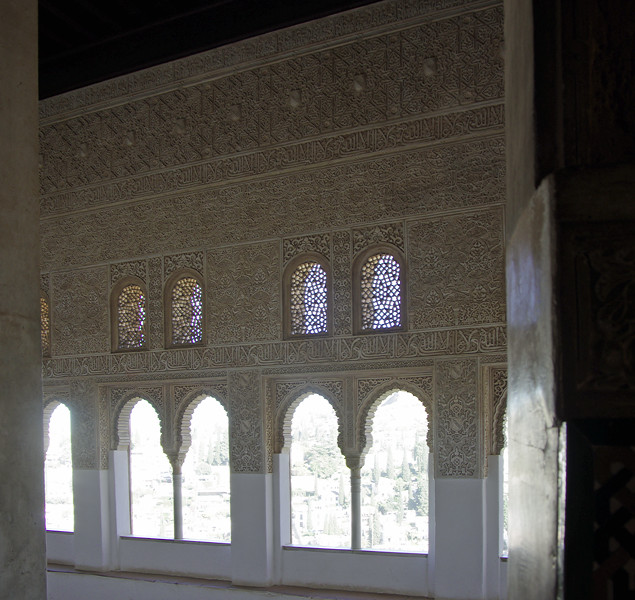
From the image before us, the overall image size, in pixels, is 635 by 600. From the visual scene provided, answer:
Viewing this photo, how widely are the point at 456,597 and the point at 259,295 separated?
9.89 ft

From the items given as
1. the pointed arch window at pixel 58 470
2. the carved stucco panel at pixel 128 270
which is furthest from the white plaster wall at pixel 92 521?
the carved stucco panel at pixel 128 270

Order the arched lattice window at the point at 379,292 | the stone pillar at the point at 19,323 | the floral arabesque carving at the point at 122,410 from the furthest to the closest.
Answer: the floral arabesque carving at the point at 122,410, the arched lattice window at the point at 379,292, the stone pillar at the point at 19,323

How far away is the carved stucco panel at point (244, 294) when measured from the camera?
21.7ft

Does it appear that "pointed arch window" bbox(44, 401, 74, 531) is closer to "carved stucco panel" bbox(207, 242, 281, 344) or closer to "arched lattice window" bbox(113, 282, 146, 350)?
"arched lattice window" bbox(113, 282, 146, 350)

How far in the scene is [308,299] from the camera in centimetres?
654

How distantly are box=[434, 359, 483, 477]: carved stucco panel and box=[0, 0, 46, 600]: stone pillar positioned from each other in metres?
3.96

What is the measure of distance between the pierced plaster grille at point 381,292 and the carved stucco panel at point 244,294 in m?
0.83

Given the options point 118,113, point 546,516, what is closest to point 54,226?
point 118,113

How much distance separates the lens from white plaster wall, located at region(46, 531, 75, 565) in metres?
7.67

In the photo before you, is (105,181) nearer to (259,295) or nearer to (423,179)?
(259,295)

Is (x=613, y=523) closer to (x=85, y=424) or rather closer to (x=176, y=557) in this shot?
(x=176, y=557)

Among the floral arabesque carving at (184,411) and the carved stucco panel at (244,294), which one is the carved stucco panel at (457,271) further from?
the floral arabesque carving at (184,411)

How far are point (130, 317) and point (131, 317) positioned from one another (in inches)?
0.4

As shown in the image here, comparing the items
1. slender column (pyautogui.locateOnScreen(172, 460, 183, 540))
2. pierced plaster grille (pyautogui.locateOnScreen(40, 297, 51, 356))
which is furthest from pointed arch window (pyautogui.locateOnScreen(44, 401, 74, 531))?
slender column (pyautogui.locateOnScreen(172, 460, 183, 540))
